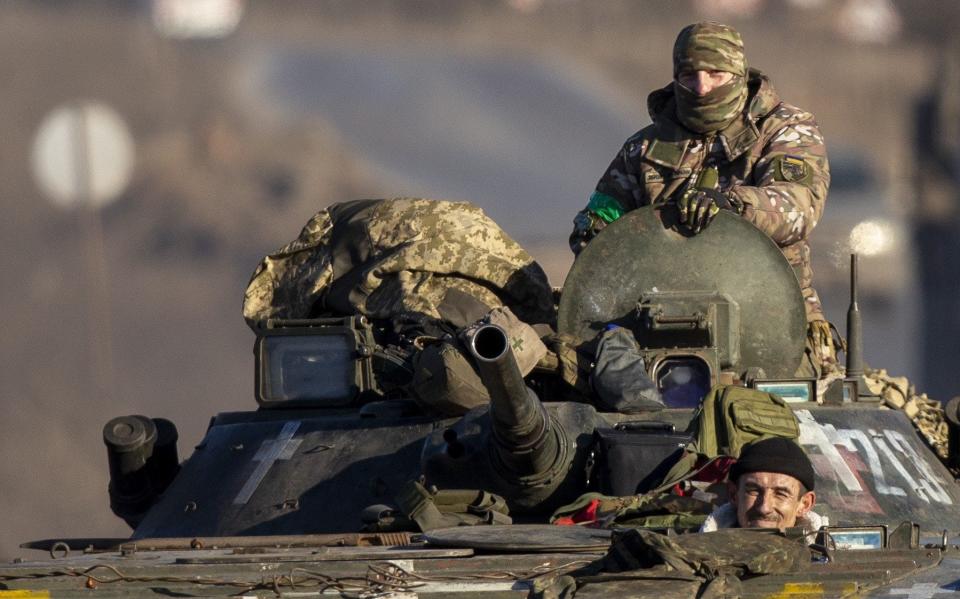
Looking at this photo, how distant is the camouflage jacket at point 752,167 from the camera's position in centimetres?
1446

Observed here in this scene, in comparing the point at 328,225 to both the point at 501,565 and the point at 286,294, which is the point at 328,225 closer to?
the point at 286,294

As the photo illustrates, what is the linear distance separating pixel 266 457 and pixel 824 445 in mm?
2656

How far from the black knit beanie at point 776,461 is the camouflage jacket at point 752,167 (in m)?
3.38

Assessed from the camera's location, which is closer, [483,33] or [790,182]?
[790,182]

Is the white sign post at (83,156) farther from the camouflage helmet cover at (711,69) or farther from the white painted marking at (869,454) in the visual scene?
the white painted marking at (869,454)

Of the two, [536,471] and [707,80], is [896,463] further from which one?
[707,80]

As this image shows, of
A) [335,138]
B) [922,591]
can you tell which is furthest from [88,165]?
[922,591]

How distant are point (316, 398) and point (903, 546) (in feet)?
13.1

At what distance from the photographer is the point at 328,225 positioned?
51.1ft

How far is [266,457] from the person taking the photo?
1345 cm

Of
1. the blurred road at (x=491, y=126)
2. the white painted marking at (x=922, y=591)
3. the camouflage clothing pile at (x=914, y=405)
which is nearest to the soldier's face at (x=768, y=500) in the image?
the white painted marking at (x=922, y=591)

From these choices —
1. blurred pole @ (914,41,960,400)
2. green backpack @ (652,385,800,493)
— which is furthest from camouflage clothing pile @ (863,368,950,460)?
blurred pole @ (914,41,960,400)

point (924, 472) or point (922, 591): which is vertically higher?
point (924, 472)

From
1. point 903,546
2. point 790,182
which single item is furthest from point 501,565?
point 790,182
